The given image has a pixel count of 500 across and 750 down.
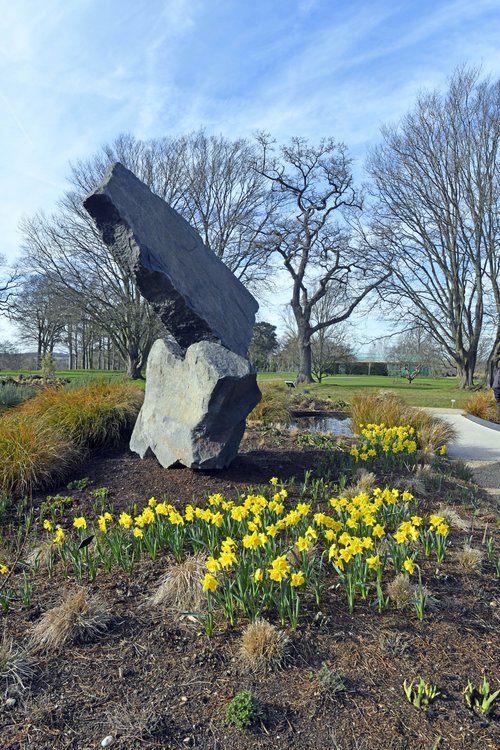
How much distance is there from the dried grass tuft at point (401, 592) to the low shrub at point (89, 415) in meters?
4.17

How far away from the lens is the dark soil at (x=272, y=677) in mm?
1854

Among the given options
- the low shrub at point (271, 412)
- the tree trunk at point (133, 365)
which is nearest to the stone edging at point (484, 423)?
the low shrub at point (271, 412)

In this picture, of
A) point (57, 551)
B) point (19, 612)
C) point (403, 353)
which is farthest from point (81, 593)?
point (403, 353)

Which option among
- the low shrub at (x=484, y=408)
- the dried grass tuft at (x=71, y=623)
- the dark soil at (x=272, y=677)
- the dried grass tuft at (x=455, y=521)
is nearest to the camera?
the dark soil at (x=272, y=677)

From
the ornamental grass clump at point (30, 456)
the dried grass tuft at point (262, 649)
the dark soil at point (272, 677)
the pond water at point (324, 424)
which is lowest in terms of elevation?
the dark soil at point (272, 677)

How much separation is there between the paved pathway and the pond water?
75.2 inches

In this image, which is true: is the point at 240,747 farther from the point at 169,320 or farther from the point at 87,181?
the point at 87,181

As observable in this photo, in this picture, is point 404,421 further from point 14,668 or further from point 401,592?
point 14,668

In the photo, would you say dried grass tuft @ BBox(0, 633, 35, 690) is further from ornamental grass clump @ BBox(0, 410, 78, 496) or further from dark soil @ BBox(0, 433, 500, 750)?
ornamental grass clump @ BBox(0, 410, 78, 496)

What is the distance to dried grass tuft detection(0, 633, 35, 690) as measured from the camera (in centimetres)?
212

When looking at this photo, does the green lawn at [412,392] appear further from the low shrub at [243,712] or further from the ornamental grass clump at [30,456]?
the low shrub at [243,712]

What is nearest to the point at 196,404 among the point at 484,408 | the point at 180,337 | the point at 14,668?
the point at 180,337

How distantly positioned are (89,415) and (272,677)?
4626mm

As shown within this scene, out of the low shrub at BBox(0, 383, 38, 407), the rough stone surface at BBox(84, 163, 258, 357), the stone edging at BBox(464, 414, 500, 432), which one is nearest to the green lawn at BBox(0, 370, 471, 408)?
the low shrub at BBox(0, 383, 38, 407)
